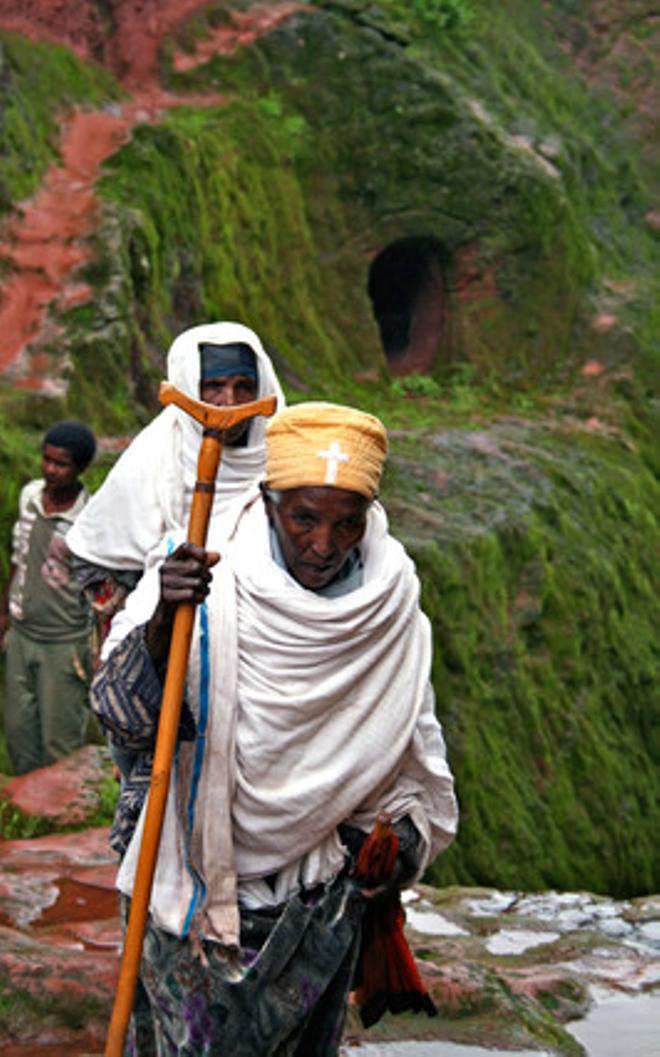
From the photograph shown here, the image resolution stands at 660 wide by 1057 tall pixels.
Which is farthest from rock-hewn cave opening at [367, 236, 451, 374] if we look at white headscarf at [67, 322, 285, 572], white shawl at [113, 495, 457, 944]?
white shawl at [113, 495, 457, 944]

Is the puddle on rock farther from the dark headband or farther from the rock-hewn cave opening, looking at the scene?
the rock-hewn cave opening

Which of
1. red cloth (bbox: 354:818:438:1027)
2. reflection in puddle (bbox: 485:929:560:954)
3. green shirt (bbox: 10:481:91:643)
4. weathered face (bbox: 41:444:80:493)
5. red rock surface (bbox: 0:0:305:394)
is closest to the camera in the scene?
red cloth (bbox: 354:818:438:1027)

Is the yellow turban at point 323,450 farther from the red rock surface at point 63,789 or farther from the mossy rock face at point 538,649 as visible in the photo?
the mossy rock face at point 538,649

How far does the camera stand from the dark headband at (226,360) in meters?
5.08

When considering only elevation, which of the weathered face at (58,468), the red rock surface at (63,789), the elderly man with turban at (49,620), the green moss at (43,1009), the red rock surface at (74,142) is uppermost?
the red rock surface at (74,142)

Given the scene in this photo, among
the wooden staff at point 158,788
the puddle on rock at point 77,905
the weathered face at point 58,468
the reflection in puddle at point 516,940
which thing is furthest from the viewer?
the weathered face at point 58,468

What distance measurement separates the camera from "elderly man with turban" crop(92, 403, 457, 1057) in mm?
3168

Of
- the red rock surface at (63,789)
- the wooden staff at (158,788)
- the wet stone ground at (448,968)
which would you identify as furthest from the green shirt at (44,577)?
the wooden staff at (158,788)

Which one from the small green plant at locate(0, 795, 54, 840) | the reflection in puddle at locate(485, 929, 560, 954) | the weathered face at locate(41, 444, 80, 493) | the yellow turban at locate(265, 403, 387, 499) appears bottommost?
the reflection in puddle at locate(485, 929, 560, 954)

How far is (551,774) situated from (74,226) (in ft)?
17.7

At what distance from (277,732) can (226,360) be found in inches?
81.8

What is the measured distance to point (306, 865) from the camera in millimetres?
3271

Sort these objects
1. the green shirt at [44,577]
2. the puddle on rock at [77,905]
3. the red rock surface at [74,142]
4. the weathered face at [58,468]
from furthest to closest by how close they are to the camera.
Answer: the red rock surface at [74,142] → the green shirt at [44,577] → the weathered face at [58,468] → the puddle on rock at [77,905]

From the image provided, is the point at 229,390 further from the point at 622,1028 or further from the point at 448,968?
the point at 622,1028
